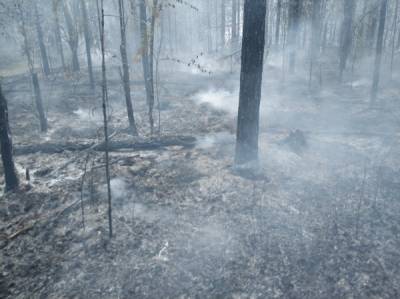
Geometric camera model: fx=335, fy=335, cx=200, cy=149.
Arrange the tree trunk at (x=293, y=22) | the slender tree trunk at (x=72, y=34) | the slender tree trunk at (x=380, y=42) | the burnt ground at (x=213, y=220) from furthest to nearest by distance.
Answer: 1. the slender tree trunk at (x=72, y=34)
2. the tree trunk at (x=293, y=22)
3. the slender tree trunk at (x=380, y=42)
4. the burnt ground at (x=213, y=220)

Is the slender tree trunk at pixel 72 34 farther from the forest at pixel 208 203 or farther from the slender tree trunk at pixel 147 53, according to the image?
the forest at pixel 208 203

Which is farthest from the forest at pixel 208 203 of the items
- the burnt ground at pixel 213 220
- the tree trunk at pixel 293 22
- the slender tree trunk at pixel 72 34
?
the slender tree trunk at pixel 72 34

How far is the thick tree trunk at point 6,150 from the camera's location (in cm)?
719

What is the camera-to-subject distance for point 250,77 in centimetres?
745

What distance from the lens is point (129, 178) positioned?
812 centimetres

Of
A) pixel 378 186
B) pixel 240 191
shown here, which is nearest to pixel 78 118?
pixel 240 191

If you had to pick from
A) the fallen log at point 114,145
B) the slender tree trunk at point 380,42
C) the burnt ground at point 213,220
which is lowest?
the burnt ground at point 213,220

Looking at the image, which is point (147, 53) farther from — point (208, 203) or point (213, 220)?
point (213, 220)

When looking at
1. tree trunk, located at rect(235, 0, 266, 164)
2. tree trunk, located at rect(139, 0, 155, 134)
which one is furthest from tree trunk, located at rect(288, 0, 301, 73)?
tree trunk, located at rect(235, 0, 266, 164)

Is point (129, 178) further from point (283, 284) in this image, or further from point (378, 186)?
point (378, 186)

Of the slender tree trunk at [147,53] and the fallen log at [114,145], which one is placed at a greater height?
the slender tree trunk at [147,53]

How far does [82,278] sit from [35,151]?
20.0ft

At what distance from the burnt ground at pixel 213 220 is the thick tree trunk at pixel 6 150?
42cm

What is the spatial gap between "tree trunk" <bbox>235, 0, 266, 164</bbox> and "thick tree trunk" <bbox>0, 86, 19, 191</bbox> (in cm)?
519
